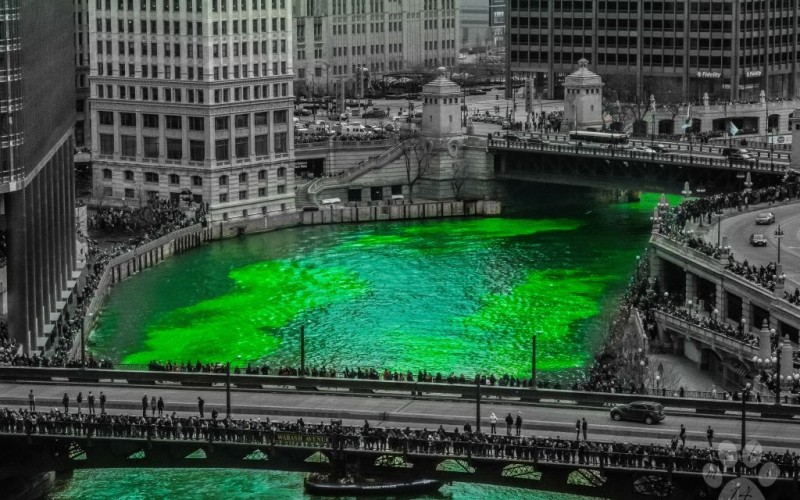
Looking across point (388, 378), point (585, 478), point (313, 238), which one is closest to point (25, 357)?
point (388, 378)

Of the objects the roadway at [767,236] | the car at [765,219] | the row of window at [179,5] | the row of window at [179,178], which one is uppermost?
the row of window at [179,5]

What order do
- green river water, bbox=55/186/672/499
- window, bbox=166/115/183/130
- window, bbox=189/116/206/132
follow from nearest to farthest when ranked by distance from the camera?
green river water, bbox=55/186/672/499 < window, bbox=189/116/206/132 < window, bbox=166/115/183/130

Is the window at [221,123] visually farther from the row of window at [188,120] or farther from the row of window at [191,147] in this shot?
the row of window at [191,147]

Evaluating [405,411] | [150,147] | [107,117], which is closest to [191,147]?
[150,147]

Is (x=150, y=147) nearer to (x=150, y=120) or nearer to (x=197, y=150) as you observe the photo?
(x=150, y=120)

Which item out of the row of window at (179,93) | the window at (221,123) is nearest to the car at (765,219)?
the row of window at (179,93)

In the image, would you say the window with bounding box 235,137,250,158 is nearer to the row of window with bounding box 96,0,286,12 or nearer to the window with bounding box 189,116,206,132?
the window with bounding box 189,116,206,132

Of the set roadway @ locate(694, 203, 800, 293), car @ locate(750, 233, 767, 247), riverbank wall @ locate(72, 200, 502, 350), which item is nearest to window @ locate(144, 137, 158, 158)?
riverbank wall @ locate(72, 200, 502, 350)
